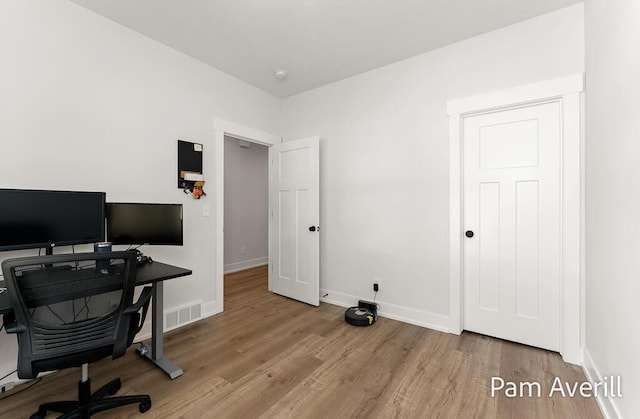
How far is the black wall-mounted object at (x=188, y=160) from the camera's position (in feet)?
9.46

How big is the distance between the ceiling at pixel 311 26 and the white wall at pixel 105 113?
227mm

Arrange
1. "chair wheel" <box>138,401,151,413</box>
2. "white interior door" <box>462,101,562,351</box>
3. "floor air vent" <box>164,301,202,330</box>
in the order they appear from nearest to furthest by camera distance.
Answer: "chair wheel" <box>138,401,151,413</box>, "white interior door" <box>462,101,562,351</box>, "floor air vent" <box>164,301,202,330</box>

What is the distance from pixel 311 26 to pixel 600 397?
335 cm

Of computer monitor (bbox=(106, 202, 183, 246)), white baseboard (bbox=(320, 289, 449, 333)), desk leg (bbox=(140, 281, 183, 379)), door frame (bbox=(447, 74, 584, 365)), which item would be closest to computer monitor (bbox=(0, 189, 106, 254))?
computer monitor (bbox=(106, 202, 183, 246))

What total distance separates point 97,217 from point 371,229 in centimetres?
253

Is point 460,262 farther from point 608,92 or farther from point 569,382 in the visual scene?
point 608,92

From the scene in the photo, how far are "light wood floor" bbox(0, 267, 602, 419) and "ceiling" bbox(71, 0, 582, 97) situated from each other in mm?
2782

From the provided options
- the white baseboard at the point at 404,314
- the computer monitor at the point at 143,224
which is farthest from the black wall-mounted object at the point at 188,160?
the white baseboard at the point at 404,314

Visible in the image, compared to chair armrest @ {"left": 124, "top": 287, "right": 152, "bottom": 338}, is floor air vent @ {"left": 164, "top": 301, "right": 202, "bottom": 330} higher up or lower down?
lower down

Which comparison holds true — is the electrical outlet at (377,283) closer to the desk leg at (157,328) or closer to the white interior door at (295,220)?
the white interior door at (295,220)

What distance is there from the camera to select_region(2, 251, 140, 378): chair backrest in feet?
4.21

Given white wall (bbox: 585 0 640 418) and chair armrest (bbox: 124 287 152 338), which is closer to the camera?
white wall (bbox: 585 0 640 418)

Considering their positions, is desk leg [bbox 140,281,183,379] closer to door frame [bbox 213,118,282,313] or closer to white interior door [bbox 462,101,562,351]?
door frame [bbox 213,118,282,313]

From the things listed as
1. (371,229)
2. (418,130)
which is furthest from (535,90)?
(371,229)
